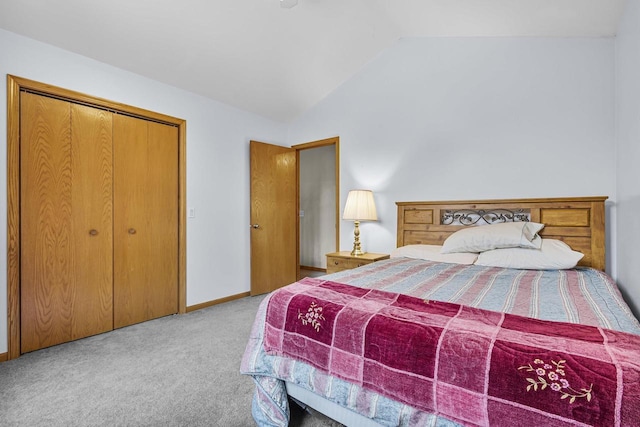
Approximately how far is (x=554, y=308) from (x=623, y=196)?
1478 millimetres

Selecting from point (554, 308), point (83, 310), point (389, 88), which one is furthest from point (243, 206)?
point (554, 308)

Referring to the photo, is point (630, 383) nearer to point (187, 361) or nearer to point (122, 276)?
point (187, 361)

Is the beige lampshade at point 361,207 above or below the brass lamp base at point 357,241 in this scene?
above

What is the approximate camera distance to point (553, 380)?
0.80 metres

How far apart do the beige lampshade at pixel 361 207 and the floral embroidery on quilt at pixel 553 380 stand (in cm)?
241

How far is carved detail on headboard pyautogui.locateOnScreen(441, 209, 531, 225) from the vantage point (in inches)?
105

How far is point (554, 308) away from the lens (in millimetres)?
1261

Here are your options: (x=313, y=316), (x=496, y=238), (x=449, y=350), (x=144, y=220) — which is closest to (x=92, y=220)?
(x=144, y=220)

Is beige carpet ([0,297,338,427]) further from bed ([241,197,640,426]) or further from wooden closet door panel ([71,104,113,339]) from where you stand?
bed ([241,197,640,426])

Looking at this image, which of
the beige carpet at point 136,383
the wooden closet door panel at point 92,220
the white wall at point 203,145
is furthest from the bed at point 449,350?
the white wall at point 203,145

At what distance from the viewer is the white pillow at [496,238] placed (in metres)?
2.25

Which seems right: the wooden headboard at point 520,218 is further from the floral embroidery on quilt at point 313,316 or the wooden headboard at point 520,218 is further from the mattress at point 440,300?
the floral embroidery on quilt at point 313,316

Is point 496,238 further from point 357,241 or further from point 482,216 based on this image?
point 357,241

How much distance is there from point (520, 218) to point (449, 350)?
2204 mm
